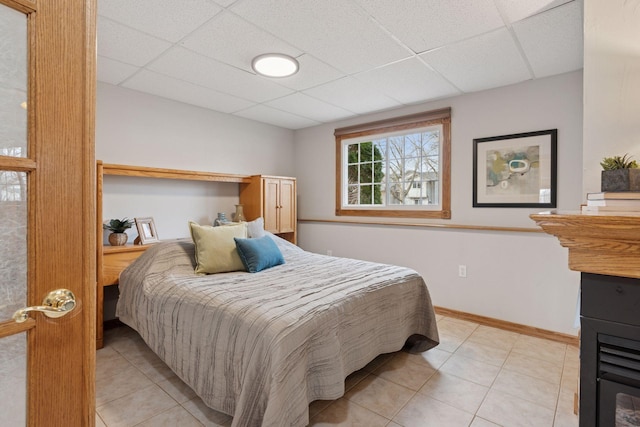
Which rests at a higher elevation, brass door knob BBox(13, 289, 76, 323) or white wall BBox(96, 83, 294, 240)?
white wall BBox(96, 83, 294, 240)

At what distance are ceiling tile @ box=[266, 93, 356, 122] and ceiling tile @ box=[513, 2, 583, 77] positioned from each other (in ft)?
→ 6.44

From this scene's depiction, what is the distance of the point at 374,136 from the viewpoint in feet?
13.5

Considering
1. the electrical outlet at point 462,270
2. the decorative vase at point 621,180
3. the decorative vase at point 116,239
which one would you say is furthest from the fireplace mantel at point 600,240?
the decorative vase at point 116,239

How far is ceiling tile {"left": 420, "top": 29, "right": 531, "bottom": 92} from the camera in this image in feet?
7.52

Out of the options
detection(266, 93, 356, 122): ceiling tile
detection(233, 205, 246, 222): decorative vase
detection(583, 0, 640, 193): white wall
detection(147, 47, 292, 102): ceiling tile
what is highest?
detection(266, 93, 356, 122): ceiling tile

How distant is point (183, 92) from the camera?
10.8ft

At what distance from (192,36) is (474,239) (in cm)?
307

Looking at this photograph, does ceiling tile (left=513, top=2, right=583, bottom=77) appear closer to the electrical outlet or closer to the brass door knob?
the electrical outlet

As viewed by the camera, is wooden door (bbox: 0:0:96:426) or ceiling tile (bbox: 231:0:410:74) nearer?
wooden door (bbox: 0:0:96:426)

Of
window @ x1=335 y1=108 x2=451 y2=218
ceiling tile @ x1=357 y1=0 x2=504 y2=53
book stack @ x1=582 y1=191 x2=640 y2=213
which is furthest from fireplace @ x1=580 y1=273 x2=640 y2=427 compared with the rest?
window @ x1=335 y1=108 x2=451 y2=218

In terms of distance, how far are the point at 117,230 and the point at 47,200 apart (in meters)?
2.58

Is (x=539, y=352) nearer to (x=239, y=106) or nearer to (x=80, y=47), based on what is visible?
(x=80, y=47)

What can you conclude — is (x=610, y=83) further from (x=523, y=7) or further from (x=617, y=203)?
(x=617, y=203)

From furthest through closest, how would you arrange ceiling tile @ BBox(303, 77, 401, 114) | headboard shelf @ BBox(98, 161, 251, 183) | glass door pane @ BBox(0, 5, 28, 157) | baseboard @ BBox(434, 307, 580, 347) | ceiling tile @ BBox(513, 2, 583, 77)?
1. ceiling tile @ BBox(303, 77, 401, 114)
2. headboard shelf @ BBox(98, 161, 251, 183)
3. baseboard @ BBox(434, 307, 580, 347)
4. ceiling tile @ BBox(513, 2, 583, 77)
5. glass door pane @ BBox(0, 5, 28, 157)
